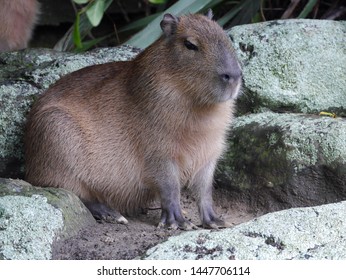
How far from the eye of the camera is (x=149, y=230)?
213 inches

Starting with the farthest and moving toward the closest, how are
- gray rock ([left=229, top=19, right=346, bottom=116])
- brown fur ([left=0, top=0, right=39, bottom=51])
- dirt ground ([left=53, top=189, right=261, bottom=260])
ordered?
brown fur ([left=0, top=0, right=39, bottom=51]) < gray rock ([left=229, top=19, right=346, bottom=116]) < dirt ground ([left=53, top=189, right=261, bottom=260])

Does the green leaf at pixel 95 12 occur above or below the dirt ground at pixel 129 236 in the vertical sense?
above

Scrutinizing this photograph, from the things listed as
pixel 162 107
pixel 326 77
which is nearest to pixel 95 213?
pixel 162 107

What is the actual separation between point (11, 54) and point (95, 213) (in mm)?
1869

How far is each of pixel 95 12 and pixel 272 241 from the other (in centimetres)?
259

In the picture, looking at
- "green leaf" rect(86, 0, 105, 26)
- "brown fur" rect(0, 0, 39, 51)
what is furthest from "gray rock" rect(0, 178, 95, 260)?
"brown fur" rect(0, 0, 39, 51)

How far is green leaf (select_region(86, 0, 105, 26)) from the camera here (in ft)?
20.9

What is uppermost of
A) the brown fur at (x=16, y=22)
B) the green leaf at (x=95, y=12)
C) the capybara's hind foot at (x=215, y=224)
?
the green leaf at (x=95, y=12)

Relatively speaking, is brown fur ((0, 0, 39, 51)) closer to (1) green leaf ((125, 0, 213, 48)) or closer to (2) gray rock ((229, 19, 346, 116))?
(1) green leaf ((125, 0, 213, 48))

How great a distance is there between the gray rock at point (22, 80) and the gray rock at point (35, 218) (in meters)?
0.97

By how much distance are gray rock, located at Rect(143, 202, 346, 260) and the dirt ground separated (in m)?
0.23

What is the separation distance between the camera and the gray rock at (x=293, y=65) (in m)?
6.58

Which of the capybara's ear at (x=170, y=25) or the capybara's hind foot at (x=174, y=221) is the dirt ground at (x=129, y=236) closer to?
the capybara's hind foot at (x=174, y=221)

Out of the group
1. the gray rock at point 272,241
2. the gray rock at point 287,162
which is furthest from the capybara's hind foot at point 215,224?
the gray rock at point 272,241
